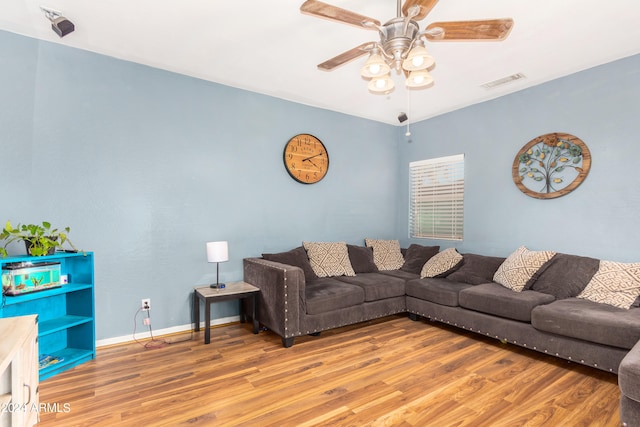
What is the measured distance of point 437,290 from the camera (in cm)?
362

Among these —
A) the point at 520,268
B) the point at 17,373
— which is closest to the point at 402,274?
the point at 520,268

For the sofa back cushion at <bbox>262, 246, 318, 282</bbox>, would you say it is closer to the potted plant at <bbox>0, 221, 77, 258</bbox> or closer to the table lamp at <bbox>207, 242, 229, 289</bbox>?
the table lamp at <bbox>207, 242, 229, 289</bbox>

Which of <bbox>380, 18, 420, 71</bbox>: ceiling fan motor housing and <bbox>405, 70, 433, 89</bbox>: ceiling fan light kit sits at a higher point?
<bbox>380, 18, 420, 71</bbox>: ceiling fan motor housing

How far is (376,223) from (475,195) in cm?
147

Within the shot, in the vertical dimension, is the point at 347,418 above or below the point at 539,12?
below

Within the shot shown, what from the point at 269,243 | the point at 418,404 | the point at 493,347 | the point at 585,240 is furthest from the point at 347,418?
the point at 585,240

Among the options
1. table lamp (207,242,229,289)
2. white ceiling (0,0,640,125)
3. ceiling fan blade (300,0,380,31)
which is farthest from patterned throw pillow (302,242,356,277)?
ceiling fan blade (300,0,380,31)

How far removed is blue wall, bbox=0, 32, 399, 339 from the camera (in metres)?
2.82

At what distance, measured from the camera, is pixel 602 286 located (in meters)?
2.92

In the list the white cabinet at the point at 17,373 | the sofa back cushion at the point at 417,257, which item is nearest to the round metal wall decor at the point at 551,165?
the sofa back cushion at the point at 417,257

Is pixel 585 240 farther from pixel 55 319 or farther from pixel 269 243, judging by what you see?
pixel 55 319

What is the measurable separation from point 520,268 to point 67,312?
436cm

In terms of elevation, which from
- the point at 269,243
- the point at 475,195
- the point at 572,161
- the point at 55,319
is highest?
the point at 572,161

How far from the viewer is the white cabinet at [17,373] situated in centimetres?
125
